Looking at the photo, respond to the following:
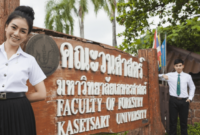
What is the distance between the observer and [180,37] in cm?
600

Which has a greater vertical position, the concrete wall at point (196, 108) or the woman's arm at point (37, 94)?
the woman's arm at point (37, 94)

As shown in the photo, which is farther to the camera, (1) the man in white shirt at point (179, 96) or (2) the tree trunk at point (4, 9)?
(1) the man in white shirt at point (179, 96)

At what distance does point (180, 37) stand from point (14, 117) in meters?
5.52

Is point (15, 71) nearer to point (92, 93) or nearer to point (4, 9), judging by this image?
point (4, 9)

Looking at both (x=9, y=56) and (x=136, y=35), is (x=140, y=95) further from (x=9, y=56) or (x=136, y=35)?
(x=136, y=35)

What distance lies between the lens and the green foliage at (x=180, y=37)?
575cm

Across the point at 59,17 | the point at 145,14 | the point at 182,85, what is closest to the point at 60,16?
the point at 59,17

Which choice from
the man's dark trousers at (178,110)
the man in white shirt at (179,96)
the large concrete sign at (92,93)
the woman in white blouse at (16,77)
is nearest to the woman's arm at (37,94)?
the woman in white blouse at (16,77)

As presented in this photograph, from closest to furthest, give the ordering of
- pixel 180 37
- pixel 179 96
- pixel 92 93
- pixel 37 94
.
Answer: pixel 37 94, pixel 92 93, pixel 179 96, pixel 180 37

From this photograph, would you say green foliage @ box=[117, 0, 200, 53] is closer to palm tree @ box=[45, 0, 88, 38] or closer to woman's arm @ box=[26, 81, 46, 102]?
woman's arm @ box=[26, 81, 46, 102]

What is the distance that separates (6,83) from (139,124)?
281 cm

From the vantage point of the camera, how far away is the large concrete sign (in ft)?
7.80

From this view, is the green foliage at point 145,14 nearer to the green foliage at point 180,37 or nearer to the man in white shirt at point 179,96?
the green foliage at point 180,37

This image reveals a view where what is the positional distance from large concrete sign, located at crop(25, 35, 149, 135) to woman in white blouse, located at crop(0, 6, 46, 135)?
697mm
